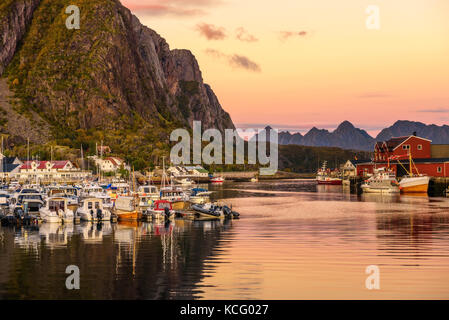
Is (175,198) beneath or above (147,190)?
beneath

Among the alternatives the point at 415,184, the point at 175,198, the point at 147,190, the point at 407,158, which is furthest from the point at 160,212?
the point at 407,158

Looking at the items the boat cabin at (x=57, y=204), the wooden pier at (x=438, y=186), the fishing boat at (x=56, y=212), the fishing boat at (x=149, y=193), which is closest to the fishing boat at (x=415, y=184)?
the wooden pier at (x=438, y=186)

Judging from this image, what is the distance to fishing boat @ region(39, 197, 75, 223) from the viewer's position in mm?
76438

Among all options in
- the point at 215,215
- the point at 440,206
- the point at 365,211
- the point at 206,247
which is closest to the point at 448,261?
the point at 206,247

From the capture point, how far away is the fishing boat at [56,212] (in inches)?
3009

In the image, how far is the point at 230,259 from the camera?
153 feet

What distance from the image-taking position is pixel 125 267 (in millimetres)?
42281

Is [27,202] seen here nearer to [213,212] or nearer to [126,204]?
[126,204]

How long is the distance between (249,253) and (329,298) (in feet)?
57.7

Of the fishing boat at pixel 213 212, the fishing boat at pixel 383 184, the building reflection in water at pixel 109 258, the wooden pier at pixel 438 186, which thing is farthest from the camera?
the fishing boat at pixel 383 184

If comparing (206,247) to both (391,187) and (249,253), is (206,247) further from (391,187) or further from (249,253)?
(391,187)

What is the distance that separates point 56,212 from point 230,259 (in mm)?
38547

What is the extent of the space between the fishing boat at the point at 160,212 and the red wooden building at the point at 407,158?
94957mm

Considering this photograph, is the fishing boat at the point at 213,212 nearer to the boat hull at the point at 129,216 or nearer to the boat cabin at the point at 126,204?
the boat hull at the point at 129,216
